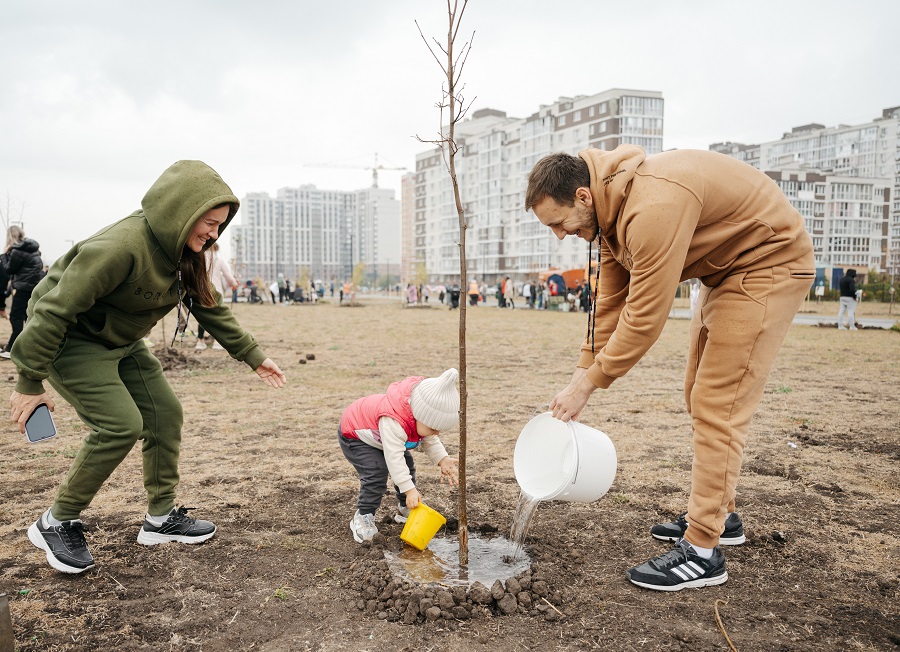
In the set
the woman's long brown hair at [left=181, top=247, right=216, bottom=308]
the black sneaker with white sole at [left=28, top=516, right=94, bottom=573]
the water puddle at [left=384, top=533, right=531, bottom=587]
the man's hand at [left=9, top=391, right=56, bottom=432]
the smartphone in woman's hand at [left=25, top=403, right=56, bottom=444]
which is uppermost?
the woman's long brown hair at [left=181, top=247, right=216, bottom=308]

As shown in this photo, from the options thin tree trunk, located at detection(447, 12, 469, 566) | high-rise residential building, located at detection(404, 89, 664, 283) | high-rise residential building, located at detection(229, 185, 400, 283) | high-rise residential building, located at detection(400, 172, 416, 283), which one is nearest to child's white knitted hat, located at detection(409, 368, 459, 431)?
thin tree trunk, located at detection(447, 12, 469, 566)

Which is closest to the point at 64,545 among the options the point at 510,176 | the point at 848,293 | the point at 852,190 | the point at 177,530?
the point at 177,530

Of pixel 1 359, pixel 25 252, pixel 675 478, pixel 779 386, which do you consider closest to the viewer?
pixel 675 478

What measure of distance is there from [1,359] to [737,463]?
11.2 meters

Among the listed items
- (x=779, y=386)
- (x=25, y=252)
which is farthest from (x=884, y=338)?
(x=25, y=252)

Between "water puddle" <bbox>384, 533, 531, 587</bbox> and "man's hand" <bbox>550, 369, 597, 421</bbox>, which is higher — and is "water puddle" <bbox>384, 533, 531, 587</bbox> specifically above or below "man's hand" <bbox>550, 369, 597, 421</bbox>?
below

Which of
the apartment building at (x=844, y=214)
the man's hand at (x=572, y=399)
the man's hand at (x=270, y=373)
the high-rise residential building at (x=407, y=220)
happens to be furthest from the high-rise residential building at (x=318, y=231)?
the man's hand at (x=572, y=399)

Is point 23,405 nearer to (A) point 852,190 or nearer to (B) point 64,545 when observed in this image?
(B) point 64,545

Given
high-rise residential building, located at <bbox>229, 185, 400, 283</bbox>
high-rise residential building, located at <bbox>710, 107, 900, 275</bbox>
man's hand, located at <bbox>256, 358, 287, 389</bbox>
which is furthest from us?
high-rise residential building, located at <bbox>229, 185, 400, 283</bbox>

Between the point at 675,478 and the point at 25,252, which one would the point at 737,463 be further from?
the point at 25,252

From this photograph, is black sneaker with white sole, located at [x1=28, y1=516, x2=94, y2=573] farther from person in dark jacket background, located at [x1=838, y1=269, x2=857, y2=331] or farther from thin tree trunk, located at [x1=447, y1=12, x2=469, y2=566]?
person in dark jacket background, located at [x1=838, y1=269, x2=857, y2=331]

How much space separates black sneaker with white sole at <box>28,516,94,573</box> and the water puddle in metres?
1.41

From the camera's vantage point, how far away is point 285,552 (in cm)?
324

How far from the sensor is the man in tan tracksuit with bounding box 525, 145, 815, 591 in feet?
8.40
